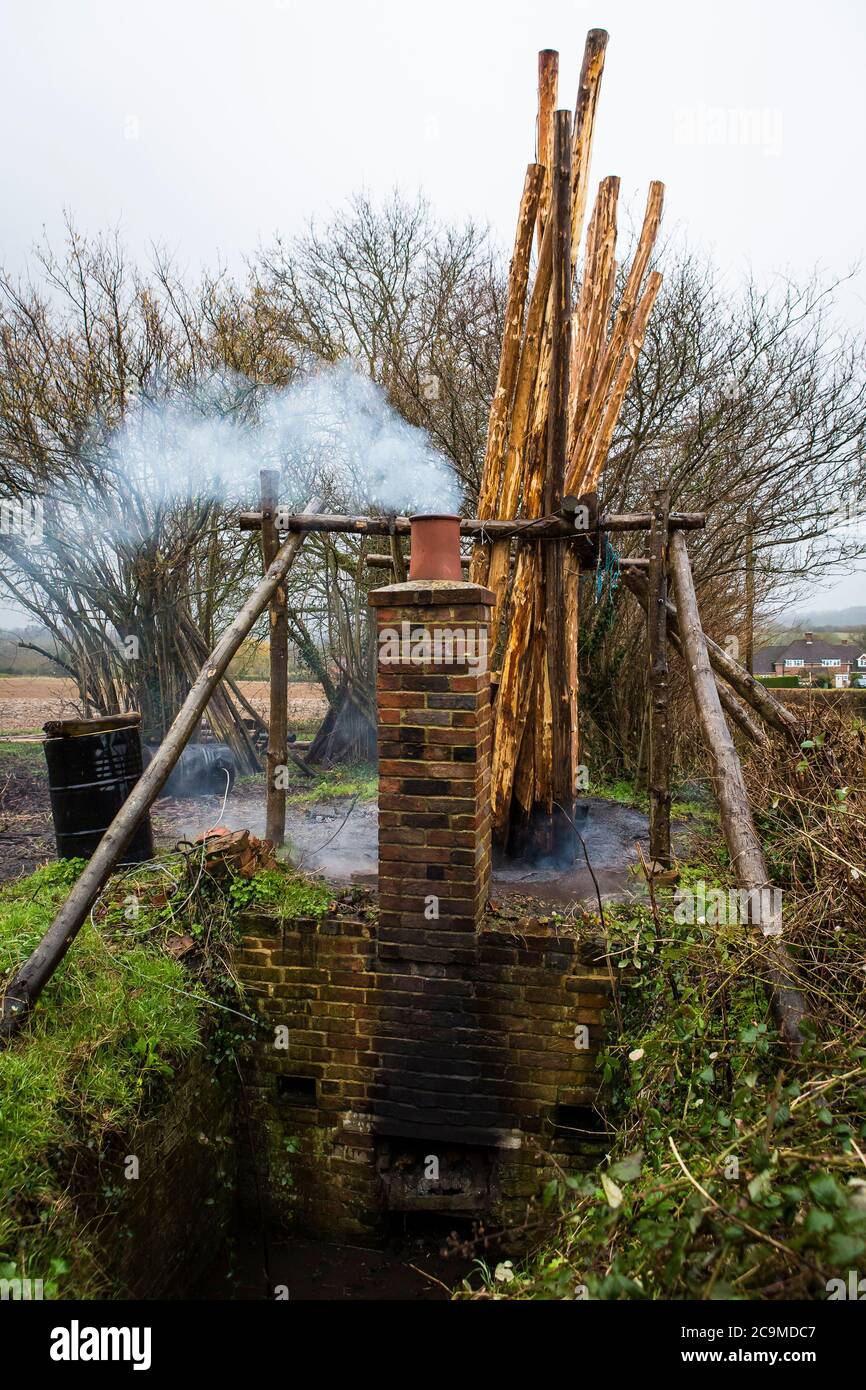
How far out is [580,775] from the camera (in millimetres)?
6539

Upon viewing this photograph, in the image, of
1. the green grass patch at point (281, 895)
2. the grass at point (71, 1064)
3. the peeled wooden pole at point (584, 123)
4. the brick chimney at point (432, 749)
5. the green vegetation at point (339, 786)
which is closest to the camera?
the grass at point (71, 1064)

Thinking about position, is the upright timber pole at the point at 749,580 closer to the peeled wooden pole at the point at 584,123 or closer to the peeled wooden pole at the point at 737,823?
the peeled wooden pole at the point at 737,823

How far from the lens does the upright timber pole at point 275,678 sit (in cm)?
485

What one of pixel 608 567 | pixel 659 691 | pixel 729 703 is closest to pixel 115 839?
pixel 659 691

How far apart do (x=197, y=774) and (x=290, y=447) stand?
4.70 metres

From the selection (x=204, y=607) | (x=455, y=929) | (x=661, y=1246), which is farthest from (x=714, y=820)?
(x=204, y=607)

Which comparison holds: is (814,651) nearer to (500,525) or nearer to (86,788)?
(500,525)

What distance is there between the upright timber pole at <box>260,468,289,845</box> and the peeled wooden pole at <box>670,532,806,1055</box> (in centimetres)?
247

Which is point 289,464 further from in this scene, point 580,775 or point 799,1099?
point 799,1099

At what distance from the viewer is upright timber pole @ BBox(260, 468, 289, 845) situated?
4848 mm

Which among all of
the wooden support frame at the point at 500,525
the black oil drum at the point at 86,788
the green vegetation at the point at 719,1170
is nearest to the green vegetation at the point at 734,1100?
the green vegetation at the point at 719,1170

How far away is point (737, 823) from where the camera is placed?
141 inches

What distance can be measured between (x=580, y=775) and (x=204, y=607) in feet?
17.3

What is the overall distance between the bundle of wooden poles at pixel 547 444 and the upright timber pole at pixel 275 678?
1298 mm
